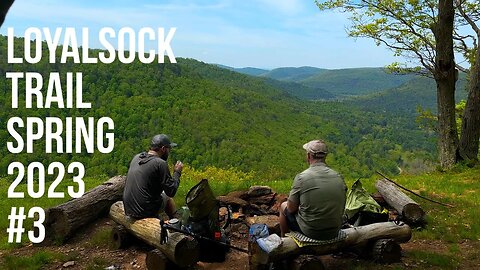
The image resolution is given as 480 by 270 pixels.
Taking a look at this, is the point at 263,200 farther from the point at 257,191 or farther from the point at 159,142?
the point at 159,142

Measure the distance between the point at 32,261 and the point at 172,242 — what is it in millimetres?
2650

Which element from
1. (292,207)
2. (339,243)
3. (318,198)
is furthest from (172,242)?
(339,243)

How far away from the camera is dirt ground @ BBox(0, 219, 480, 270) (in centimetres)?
682

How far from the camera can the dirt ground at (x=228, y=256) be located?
6816 mm

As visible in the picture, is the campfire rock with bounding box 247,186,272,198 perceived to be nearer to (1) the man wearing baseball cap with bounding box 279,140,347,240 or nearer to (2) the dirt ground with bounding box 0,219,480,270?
(2) the dirt ground with bounding box 0,219,480,270

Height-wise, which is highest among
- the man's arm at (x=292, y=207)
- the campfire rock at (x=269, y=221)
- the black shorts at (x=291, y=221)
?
the man's arm at (x=292, y=207)

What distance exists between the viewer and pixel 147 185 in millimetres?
7203

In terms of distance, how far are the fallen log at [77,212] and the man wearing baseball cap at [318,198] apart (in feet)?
14.4

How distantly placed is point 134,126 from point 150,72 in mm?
38865

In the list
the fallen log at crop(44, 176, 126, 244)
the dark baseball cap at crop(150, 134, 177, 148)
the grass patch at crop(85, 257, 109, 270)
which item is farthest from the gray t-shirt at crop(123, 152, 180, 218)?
the fallen log at crop(44, 176, 126, 244)

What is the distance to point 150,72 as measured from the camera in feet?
424

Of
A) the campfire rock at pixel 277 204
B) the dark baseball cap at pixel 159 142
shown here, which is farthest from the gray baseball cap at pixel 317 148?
the campfire rock at pixel 277 204

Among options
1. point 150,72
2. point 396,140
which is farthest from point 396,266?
point 396,140

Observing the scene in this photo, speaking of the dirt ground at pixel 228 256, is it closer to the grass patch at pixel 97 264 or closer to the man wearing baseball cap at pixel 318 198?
the grass patch at pixel 97 264
